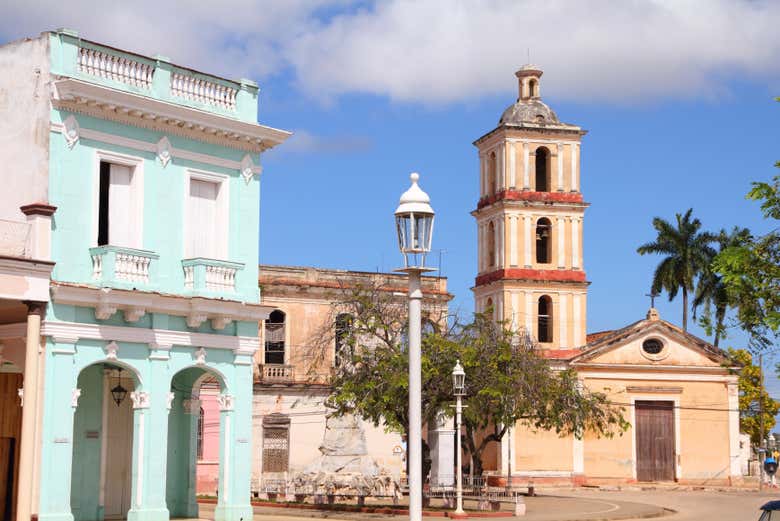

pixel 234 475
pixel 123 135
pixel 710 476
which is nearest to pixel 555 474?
pixel 710 476

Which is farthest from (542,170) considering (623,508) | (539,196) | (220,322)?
(220,322)

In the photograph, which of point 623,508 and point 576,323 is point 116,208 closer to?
point 623,508

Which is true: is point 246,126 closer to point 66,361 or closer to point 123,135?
point 123,135

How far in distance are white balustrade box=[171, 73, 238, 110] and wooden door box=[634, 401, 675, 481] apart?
1205 inches

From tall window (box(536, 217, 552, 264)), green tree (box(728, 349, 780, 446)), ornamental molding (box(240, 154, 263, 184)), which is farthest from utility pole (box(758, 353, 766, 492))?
ornamental molding (box(240, 154, 263, 184))

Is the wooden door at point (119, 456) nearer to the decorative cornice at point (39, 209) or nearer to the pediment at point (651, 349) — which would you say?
the decorative cornice at point (39, 209)

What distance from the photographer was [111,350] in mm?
21688

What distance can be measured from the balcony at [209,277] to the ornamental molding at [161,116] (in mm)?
2447

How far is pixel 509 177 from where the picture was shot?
168ft

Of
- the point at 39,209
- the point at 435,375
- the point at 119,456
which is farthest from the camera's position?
the point at 435,375

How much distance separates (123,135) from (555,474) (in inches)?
1221

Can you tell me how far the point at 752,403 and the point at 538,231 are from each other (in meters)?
17.6

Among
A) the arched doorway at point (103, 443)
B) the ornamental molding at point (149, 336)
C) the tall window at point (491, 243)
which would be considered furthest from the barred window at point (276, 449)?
the arched doorway at point (103, 443)

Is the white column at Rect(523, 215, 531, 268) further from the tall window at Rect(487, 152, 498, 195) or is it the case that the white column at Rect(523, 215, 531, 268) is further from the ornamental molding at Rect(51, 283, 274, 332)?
the ornamental molding at Rect(51, 283, 274, 332)
